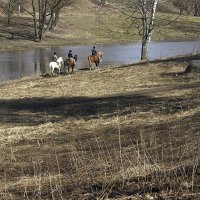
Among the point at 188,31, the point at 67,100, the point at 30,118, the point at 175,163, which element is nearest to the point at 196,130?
the point at 175,163

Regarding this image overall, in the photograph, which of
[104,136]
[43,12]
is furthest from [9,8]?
[104,136]

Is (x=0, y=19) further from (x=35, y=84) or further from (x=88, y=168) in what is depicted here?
(x=88, y=168)

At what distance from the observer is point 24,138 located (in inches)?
518

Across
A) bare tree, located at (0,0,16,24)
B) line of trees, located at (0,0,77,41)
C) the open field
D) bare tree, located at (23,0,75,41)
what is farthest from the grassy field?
bare tree, located at (0,0,16,24)

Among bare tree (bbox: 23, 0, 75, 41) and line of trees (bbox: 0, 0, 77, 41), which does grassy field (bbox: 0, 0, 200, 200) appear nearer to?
bare tree (bbox: 23, 0, 75, 41)

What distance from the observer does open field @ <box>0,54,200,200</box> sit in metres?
6.86

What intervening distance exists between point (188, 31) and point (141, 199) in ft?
292

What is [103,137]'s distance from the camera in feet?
39.6

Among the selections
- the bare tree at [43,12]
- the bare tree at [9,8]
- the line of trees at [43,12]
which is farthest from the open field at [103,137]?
the bare tree at [9,8]

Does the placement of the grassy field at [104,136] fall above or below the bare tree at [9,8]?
below

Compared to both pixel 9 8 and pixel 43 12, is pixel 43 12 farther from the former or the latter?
pixel 9 8

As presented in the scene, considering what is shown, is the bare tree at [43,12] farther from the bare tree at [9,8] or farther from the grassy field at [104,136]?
the grassy field at [104,136]

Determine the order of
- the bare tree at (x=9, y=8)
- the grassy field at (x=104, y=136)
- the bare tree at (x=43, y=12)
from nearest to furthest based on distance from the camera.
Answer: the grassy field at (x=104, y=136), the bare tree at (x=43, y=12), the bare tree at (x=9, y=8)

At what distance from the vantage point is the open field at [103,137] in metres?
6.86
